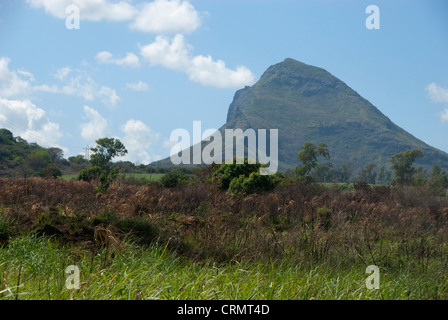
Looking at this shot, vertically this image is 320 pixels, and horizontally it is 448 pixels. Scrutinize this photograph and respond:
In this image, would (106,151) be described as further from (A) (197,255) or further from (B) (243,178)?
(A) (197,255)

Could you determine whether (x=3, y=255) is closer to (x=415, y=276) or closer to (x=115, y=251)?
(x=115, y=251)

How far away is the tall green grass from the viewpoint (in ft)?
14.2

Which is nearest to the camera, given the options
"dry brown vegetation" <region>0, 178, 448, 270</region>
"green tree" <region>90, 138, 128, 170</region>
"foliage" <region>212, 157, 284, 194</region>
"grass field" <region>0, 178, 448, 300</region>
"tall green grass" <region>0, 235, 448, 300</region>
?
"tall green grass" <region>0, 235, 448, 300</region>

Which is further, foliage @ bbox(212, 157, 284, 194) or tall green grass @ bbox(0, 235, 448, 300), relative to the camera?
foliage @ bbox(212, 157, 284, 194)

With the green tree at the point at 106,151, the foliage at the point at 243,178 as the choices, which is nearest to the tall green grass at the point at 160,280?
the foliage at the point at 243,178

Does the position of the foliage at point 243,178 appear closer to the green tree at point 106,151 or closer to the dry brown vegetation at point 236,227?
the dry brown vegetation at point 236,227

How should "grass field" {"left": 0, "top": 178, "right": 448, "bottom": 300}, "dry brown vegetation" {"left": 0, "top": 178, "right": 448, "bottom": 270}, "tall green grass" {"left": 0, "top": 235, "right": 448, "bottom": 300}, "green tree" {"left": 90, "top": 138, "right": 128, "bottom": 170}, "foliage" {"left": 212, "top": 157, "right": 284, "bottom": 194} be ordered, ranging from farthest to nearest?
"green tree" {"left": 90, "top": 138, "right": 128, "bottom": 170} → "foliage" {"left": 212, "top": 157, "right": 284, "bottom": 194} → "dry brown vegetation" {"left": 0, "top": 178, "right": 448, "bottom": 270} → "grass field" {"left": 0, "top": 178, "right": 448, "bottom": 300} → "tall green grass" {"left": 0, "top": 235, "right": 448, "bottom": 300}

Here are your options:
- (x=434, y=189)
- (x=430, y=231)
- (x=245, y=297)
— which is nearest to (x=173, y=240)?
(x=245, y=297)

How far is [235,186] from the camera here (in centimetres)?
1758

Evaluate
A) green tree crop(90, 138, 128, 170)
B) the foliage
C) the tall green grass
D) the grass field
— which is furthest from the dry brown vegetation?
green tree crop(90, 138, 128, 170)

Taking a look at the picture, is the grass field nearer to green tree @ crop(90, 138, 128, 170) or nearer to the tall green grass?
the tall green grass

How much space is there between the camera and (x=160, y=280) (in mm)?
4926

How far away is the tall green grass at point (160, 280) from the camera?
4.32 metres
